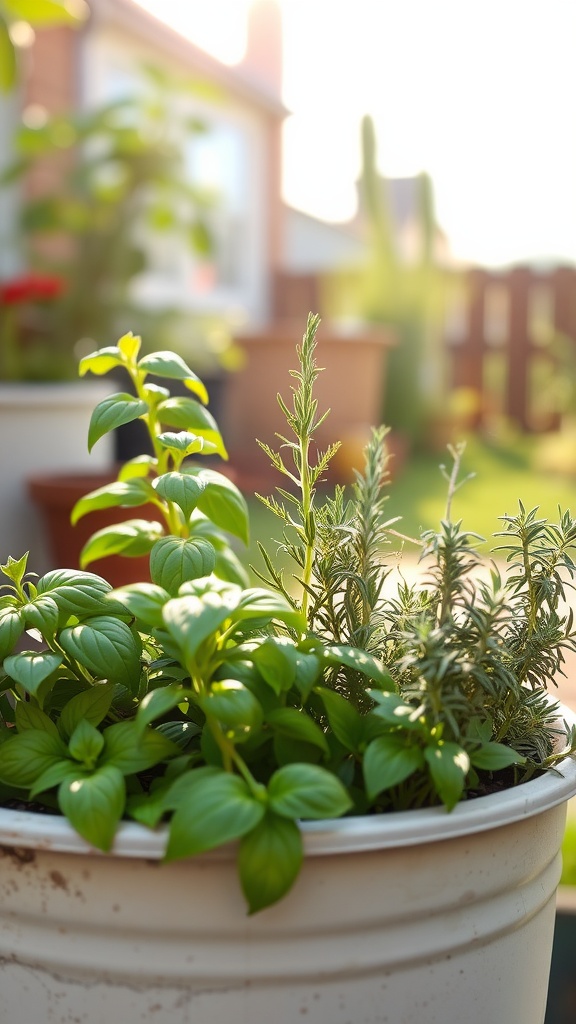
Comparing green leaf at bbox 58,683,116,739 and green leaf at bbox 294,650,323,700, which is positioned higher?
green leaf at bbox 294,650,323,700

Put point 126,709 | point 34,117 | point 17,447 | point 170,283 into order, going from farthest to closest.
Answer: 1. point 170,283
2. point 34,117
3. point 17,447
4. point 126,709

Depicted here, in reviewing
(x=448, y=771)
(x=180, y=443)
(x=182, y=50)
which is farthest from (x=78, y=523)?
(x=182, y=50)

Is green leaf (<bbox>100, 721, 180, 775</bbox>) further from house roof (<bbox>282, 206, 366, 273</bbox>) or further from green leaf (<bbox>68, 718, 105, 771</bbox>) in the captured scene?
house roof (<bbox>282, 206, 366, 273</bbox>)

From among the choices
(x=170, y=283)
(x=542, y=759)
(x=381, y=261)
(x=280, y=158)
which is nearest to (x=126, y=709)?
(x=542, y=759)

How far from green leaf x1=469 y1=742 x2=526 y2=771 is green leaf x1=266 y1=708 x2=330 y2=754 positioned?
102mm

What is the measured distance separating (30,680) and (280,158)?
7889 mm

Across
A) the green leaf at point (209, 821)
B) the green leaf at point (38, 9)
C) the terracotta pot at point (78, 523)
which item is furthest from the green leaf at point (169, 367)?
the green leaf at point (38, 9)

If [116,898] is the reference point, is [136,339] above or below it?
above

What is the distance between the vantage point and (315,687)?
71 cm

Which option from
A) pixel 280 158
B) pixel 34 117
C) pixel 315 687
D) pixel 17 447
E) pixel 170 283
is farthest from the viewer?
pixel 280 158

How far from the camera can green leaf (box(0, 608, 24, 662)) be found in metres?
0.72

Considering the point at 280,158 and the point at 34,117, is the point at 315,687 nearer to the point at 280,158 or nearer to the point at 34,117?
the point at 34,117

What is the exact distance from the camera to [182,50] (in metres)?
6.63

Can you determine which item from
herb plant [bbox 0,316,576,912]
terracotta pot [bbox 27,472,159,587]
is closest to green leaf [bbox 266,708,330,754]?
herb plant [bbox 0,316,576,912]
